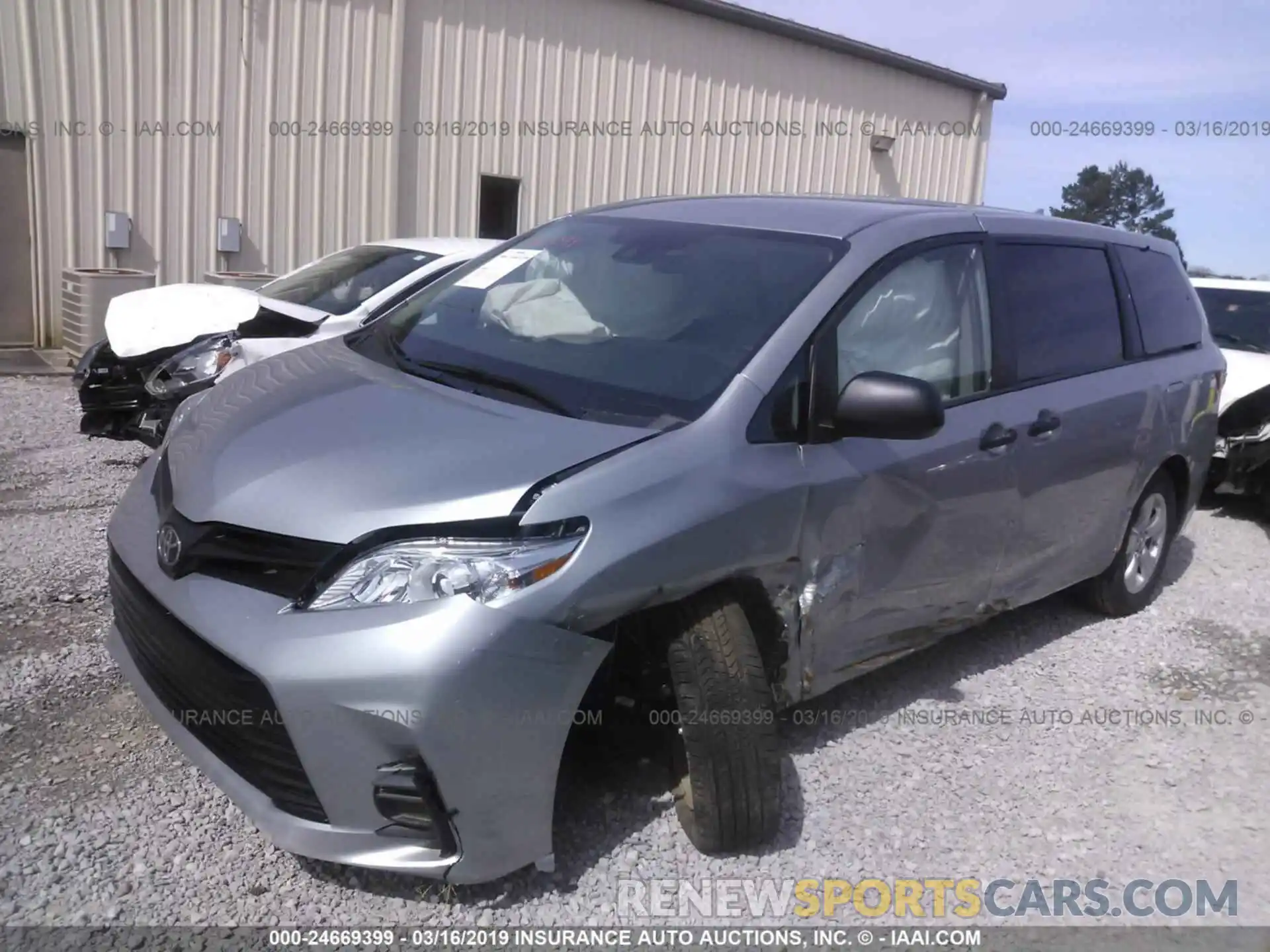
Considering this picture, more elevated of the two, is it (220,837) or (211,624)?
(211,624)

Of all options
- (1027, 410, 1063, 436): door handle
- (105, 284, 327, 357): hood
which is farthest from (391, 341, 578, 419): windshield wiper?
(105, 284, 327, 357): hood

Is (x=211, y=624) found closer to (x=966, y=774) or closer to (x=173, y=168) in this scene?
Answer: (x=966, y=774)

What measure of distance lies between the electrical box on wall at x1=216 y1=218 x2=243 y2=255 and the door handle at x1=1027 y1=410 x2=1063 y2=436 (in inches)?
346

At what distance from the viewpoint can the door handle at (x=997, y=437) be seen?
3.85m

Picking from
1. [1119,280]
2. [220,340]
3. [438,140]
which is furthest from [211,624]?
[438,140]

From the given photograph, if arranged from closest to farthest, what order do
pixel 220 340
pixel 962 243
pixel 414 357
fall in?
1. pixel 414 357
2. pixel 962 243
3. pixel 220 340

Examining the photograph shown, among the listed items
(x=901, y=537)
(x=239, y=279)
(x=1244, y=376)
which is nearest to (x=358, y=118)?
(x=239, y=279)

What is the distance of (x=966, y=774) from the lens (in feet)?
12.3

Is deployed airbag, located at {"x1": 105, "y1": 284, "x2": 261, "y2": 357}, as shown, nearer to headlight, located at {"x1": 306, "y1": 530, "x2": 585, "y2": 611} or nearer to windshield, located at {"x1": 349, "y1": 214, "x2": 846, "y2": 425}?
windshield, located at {"x1": 349, "y1": 214, "x2": 846, "y2": 425}

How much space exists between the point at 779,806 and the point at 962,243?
6.91ft

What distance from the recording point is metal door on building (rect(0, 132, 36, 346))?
9.92m

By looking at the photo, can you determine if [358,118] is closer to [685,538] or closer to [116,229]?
[116,229]

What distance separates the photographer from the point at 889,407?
3119 mm

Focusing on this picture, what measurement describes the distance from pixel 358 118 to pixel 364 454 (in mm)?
9486
